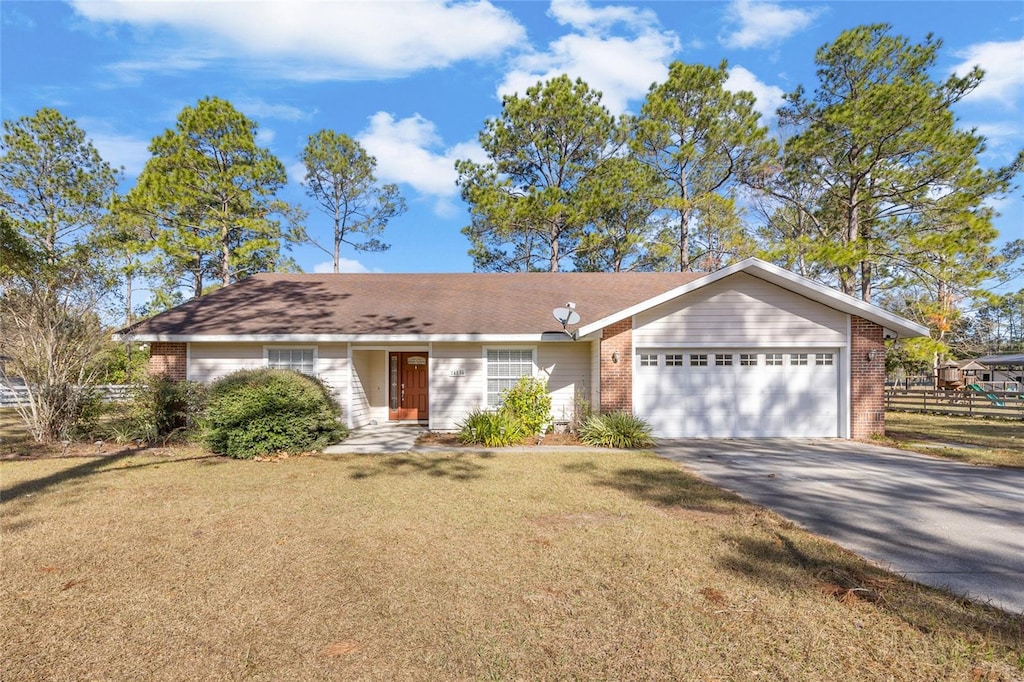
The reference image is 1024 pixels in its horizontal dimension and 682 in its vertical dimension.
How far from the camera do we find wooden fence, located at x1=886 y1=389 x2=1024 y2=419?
16375 millimetres

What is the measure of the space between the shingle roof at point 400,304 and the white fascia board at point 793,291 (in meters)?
1.95

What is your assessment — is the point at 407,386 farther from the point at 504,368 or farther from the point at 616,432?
the point at 616,432

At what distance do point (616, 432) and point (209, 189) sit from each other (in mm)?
22559

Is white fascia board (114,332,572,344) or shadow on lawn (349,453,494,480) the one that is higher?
white fascia board (114,332,572,344)

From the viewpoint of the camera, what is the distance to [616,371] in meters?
10.9

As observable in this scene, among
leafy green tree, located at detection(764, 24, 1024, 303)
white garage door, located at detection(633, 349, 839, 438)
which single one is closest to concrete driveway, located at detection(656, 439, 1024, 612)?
white garage door, located at detection(633, 349, 839, 438)

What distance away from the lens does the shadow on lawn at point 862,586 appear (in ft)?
10.3

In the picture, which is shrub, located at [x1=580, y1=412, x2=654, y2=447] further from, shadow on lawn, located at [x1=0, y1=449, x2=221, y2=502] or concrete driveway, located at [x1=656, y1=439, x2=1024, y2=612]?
shadow on lawn, located at [x1=0, y1=449, x2=221, y2=502]

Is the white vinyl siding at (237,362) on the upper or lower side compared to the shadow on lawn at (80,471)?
upper

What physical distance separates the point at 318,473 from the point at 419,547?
151 inches

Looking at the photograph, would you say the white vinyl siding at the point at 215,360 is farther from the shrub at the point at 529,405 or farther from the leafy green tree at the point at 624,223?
the leafy green tree at the point at 624,223

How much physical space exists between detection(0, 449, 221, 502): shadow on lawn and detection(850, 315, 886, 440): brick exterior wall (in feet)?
44.4

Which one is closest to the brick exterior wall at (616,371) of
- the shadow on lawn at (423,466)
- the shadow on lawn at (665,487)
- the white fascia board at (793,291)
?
the white fascia board at (793,291)

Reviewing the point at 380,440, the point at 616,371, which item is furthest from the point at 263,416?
the point at 616,371
